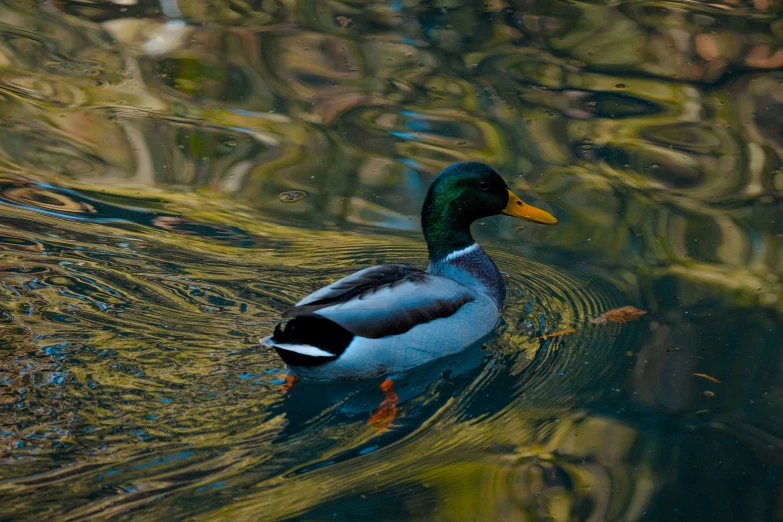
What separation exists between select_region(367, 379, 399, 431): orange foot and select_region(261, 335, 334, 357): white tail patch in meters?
0.36

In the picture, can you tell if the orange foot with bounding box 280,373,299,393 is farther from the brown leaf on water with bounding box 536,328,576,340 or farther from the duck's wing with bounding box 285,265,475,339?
the brown leaf on water with bounding box 536,328,576,340

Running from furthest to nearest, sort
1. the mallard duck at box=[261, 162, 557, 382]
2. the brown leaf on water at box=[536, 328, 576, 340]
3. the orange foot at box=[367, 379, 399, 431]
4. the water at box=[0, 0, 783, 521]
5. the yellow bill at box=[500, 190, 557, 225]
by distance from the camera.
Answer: the yellow bill at box=[500, 190, 557, 225] → the brown leaf on water at box=[536, 328, 576, 340] → the mallard duck at box=[261, 162, 557, 382] → the orange foot at box=[367, 379, 399, 431] → the water at box=[0, 0, 783, 521]

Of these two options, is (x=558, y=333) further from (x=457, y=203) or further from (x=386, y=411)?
(x=386, y=411)

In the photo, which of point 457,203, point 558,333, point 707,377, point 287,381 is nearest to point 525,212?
point 457,203

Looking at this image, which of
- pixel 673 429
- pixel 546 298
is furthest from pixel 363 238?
pixel 673 429

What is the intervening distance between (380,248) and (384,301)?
1.32m

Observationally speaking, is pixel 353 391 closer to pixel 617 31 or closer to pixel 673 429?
pixel 673 429

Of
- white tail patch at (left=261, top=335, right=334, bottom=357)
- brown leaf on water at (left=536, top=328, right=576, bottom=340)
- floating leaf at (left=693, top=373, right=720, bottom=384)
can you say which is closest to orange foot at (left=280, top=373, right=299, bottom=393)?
white tail patch at (left=261, top=335, right=334, bottom=357)

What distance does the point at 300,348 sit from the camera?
486 centimetres

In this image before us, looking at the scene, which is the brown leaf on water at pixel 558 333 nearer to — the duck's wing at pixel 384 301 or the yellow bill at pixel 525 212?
the duck's wing at pixel 384 301

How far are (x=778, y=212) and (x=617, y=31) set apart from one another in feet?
10.2

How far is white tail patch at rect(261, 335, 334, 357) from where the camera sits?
15.8ft

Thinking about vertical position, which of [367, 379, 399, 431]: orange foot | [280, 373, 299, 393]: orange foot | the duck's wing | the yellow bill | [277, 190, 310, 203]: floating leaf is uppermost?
the yellow bill

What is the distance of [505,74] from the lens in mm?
8555
